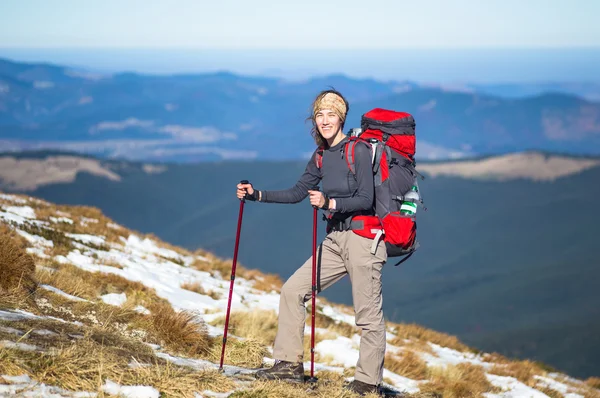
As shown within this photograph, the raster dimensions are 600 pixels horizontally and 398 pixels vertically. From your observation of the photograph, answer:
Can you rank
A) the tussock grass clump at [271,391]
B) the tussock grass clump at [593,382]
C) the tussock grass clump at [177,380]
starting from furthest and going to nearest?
the tussock grass clump at [593,382]
the tussock grass clump at [271,391]
the tussock grass clump at [177,380]

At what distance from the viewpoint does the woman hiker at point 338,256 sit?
706 cm

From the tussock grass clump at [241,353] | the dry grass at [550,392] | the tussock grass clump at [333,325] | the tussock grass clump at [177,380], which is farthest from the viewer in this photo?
the tussock grass clump at [333,325]

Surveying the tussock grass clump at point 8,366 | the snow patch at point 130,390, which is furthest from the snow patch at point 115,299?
the tussock grass clump at point 8,366

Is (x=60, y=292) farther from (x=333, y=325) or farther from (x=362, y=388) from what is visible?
(x=333, y=325)

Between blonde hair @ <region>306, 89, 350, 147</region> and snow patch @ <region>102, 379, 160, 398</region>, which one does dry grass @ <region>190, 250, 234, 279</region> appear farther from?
snow patch @ <region>102, 379, 160, 398</region>

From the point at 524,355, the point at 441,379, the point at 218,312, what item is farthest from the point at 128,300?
the point at 524,355

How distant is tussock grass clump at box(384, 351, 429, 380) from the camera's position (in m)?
11.2

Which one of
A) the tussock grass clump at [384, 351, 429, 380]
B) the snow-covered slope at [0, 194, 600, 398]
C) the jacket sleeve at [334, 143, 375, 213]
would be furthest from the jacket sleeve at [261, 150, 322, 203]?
the tussock grass clump at [384, 351, 429, 380]

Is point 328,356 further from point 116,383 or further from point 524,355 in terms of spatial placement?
point 524,355

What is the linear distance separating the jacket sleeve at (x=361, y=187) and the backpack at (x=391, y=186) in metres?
0.09

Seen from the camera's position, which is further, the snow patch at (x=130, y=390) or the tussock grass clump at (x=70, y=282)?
the tussock grass clump at (x=70, y=282)

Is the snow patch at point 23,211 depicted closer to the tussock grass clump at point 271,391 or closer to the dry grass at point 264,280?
the dry grass at point 264,280

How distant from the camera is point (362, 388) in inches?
287

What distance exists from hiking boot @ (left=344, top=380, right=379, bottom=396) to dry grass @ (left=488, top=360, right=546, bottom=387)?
667 cm
